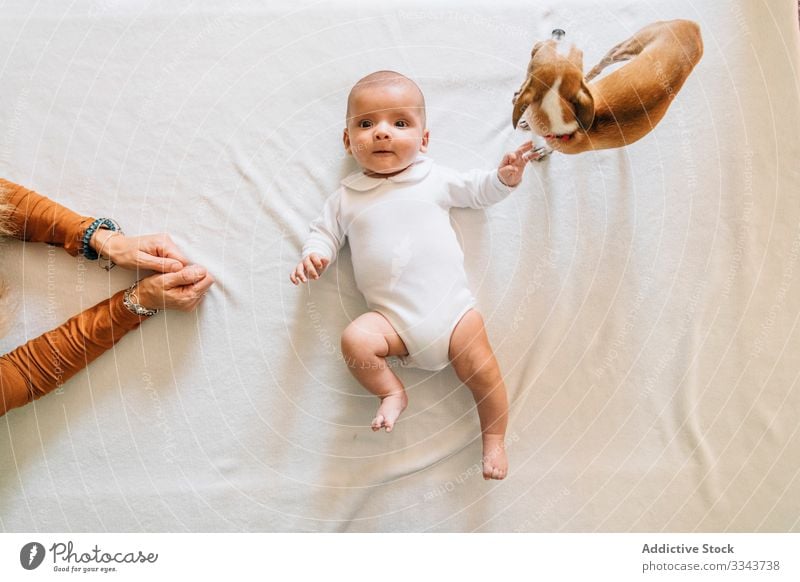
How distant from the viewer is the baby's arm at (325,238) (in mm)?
745

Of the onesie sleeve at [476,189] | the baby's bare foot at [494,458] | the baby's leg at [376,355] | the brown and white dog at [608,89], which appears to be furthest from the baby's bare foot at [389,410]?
the brown and white dog at [608,89]

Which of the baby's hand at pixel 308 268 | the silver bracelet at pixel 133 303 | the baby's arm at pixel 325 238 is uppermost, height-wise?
the baby's arm at pixel 325 238

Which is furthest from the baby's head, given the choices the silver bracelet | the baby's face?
the silver bracelet

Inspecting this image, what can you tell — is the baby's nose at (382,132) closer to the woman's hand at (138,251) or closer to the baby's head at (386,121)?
the baby's head at (386,121)

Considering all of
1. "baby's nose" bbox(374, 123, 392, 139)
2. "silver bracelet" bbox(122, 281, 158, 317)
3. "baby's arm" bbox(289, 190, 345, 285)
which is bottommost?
"silver bracelet" bbox(122, 281, 158, 317)

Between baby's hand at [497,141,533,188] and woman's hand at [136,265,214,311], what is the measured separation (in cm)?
39

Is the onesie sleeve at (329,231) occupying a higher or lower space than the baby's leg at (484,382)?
higher

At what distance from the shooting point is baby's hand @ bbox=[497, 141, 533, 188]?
724mm

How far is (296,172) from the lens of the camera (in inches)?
31.8

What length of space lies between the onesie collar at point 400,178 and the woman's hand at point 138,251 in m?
0.24

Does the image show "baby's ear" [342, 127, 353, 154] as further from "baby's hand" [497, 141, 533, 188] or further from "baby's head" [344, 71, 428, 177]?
"baby's hand" [497, 141, 533, 188]

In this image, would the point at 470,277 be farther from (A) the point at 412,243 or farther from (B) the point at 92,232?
(B) the point at 92,232
